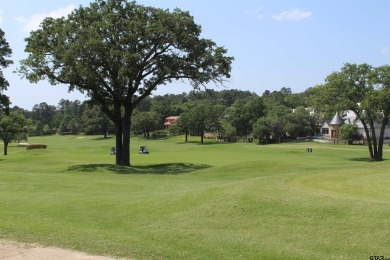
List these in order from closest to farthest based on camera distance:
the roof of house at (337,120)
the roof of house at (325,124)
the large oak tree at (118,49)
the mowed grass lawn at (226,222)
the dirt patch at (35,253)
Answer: the dirt patch at (35,253) < the mowed grass lawn at (226,222) < the large oak tree at (118,49) < the roof of house at (337,120) < the roof of house at (325,124)

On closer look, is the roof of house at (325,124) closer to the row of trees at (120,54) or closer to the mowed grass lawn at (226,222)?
the row of trees at (120,54)

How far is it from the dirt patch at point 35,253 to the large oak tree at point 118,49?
27.7 meters

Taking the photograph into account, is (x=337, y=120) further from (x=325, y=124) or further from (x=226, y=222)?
(x=226, y=222)

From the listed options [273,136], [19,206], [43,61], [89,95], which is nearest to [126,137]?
[89,95]

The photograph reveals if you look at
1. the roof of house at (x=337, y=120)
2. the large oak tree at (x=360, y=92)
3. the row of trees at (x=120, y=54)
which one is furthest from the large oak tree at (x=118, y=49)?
the roof of house at (x=337, y=120)

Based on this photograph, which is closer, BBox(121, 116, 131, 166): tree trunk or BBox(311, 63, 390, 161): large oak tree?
BBox(121, 116, 131, 166): tree trunk

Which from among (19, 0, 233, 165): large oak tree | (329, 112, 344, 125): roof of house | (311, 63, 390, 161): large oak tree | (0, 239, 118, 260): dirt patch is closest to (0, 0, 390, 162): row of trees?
(19, 0, 233, 165): large oak tree

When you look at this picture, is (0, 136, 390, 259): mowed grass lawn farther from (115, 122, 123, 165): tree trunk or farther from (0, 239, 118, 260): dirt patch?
(115, 122, 123, 165): tree trunk

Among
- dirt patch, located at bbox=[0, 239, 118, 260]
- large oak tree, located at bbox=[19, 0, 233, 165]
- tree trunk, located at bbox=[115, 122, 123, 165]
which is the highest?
large oak tree, located at bbox=[19, 0, 233, 165]

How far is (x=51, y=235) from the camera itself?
10289mm

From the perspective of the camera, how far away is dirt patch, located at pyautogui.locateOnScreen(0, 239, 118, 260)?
849 centimetres

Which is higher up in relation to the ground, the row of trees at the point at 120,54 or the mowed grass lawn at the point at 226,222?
the row of trees at the point at 120,54

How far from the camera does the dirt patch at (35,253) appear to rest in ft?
27.9

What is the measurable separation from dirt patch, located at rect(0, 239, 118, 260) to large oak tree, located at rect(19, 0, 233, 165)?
90.8 ft
